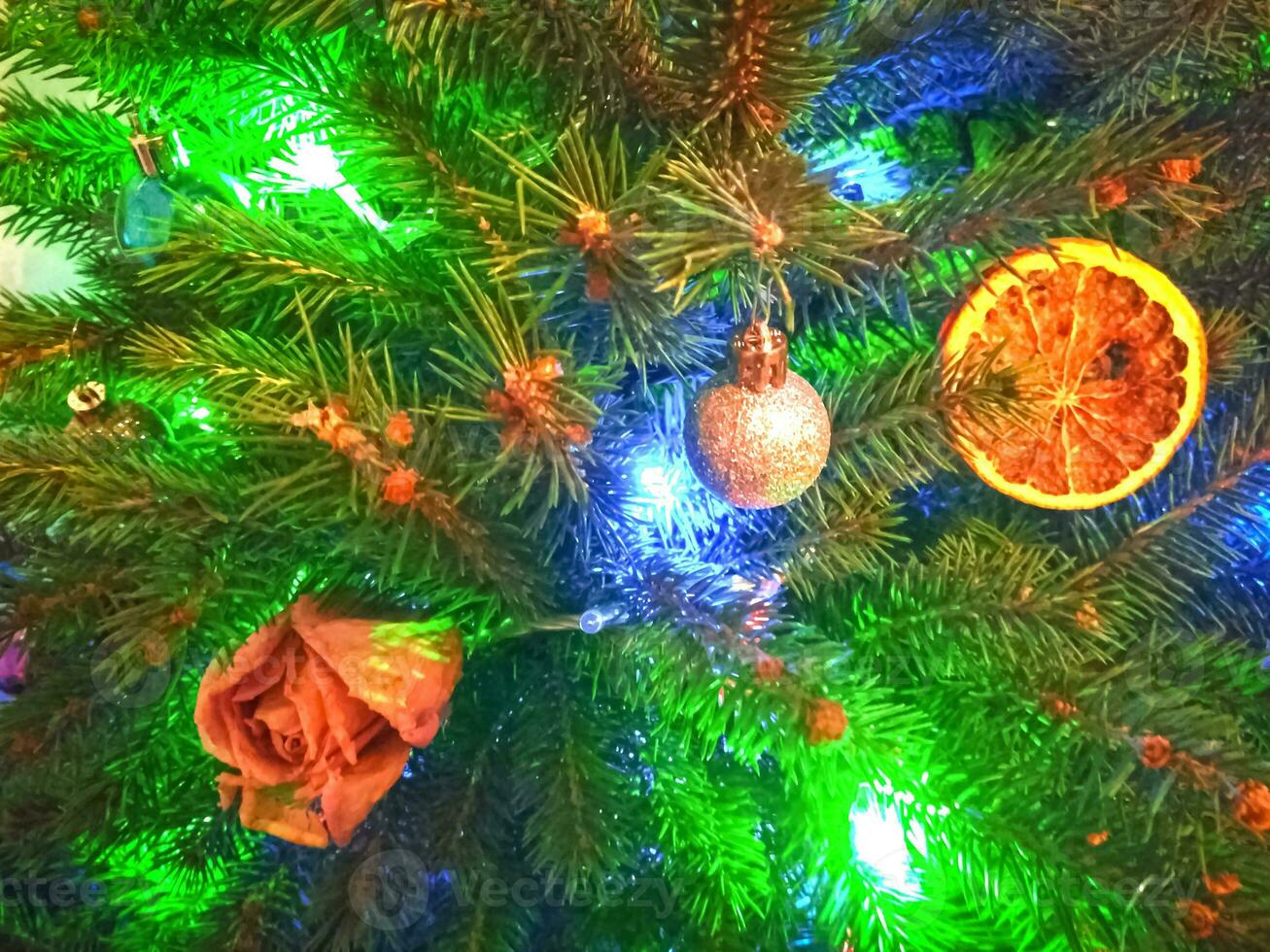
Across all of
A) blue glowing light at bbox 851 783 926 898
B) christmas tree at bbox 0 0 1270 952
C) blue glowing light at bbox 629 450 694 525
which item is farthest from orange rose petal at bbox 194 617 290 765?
blue glowing light at bbox 851 783 926 898

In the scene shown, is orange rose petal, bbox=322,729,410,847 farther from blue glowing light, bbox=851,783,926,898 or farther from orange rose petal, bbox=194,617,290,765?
blue glowing light, bbox=851,783,926,898

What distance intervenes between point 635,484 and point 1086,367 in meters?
0.30

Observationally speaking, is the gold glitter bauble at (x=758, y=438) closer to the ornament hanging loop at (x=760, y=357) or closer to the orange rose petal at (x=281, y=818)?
the ornament hanging loop at (x=760, y=357)

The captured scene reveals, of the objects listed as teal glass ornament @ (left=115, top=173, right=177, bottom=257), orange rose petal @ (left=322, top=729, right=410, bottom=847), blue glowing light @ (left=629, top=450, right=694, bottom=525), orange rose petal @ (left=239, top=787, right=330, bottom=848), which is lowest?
orange rose petal @ (left=239, top=787, right=330, bottom=848)

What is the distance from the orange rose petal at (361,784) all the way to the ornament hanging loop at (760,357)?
0.28 m

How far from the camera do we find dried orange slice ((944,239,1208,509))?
1.63 feet

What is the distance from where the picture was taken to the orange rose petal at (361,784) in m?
0.44

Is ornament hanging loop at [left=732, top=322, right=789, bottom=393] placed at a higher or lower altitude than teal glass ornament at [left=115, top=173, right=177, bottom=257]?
lower

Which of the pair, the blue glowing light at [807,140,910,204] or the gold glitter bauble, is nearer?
the gold glitter bauble

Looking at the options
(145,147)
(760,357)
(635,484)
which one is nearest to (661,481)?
(635,484)

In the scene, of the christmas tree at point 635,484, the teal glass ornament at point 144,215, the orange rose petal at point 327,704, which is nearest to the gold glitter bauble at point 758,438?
the christmas tree at point 635,484

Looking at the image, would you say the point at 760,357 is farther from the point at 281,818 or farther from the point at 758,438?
the point at 281,818

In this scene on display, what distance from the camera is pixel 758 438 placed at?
0.41m

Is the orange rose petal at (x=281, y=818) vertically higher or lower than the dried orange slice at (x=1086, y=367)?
lower
